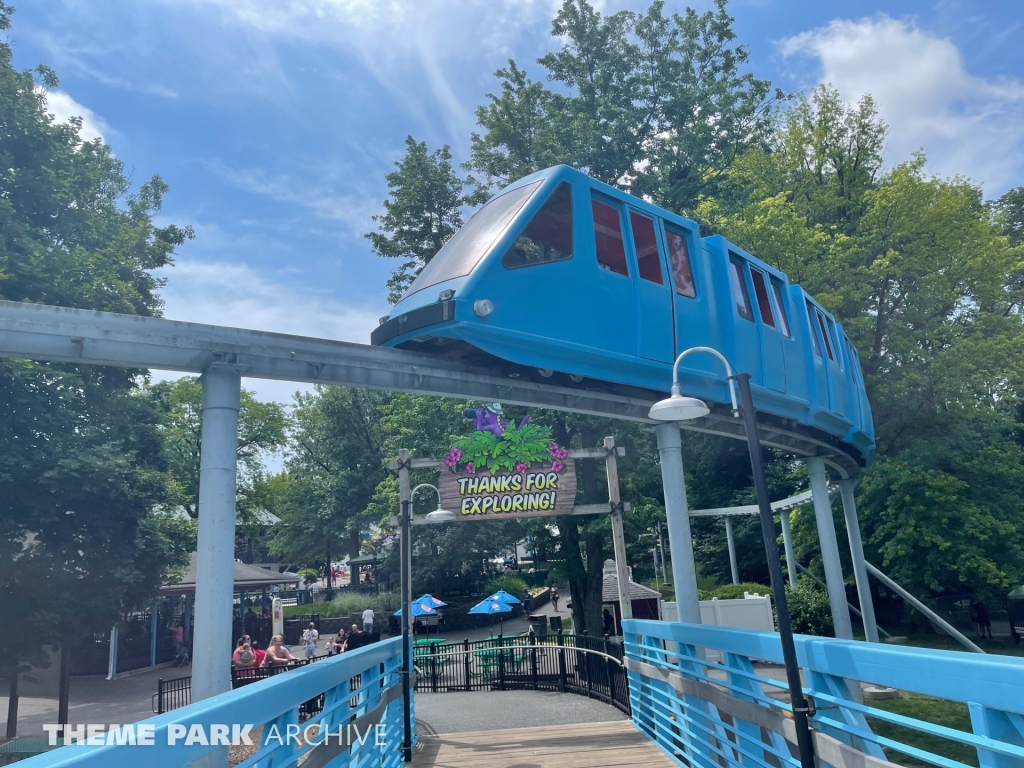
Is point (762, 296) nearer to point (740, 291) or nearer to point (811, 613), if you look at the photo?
point (740, 291)

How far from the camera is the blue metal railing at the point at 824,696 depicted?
2.82m

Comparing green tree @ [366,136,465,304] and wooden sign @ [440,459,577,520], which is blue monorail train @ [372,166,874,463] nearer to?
wooden sign @ [440,459,577,520]

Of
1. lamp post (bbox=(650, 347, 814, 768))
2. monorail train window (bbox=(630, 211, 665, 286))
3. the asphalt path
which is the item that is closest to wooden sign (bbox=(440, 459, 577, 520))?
the asphalt path

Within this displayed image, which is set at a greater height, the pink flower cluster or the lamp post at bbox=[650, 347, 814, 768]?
the pink flower cluster

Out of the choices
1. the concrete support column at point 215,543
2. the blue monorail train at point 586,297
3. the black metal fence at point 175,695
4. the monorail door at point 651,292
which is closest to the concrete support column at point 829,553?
the blue monorail train at point 586,297

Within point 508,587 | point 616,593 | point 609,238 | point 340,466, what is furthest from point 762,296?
point 340,466

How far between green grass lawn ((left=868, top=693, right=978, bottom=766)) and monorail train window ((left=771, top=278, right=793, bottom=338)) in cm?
563

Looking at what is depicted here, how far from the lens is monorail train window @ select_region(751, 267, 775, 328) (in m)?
9.42

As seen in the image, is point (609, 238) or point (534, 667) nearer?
point (609, 238)

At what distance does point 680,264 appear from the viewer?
8.01 m

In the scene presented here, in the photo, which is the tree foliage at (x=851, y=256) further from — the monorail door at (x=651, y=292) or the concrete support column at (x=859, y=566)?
the monorail door at (x=651, y=292)

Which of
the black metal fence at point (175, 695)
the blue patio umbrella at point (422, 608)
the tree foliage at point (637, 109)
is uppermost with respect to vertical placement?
the tree foliage at point (637, 109)

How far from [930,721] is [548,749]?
7094 millimetres

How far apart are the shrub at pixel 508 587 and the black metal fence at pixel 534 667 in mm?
22023
